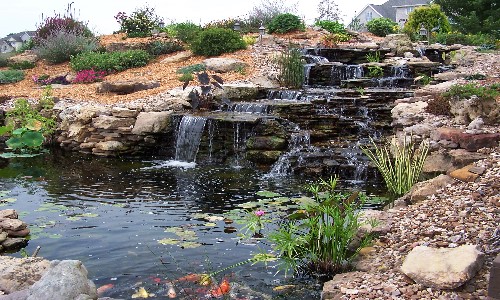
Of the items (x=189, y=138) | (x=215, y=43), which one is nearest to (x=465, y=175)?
(x=189, y=138)

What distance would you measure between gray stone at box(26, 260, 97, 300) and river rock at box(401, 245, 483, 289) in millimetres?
2295

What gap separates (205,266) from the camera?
14.9 feet

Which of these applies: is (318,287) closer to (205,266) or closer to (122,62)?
(205,266)

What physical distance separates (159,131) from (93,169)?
1.72 m

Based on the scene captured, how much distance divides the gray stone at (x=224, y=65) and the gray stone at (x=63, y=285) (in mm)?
10914

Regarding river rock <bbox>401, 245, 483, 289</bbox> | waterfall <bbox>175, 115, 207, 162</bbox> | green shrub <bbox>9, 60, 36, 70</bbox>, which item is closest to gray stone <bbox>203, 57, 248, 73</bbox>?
waterfall <bbox>175, 115, 207, 162</bbox>

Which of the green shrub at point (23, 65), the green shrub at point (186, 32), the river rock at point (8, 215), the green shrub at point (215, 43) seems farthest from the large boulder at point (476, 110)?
the green shrub at point (23, 65)

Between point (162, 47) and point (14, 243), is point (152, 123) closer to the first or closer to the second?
point (14, 243)

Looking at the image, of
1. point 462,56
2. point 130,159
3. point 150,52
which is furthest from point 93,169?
point 462,56

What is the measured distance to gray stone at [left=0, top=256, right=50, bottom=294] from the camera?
3.83m

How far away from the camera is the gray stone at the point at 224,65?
1421 cm

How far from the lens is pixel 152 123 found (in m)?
10.4

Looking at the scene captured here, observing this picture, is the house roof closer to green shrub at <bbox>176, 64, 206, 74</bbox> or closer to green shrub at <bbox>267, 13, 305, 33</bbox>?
green shrub at <bbox>267, 13, 305, 33</bbox>

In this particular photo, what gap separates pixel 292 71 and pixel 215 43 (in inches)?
144
